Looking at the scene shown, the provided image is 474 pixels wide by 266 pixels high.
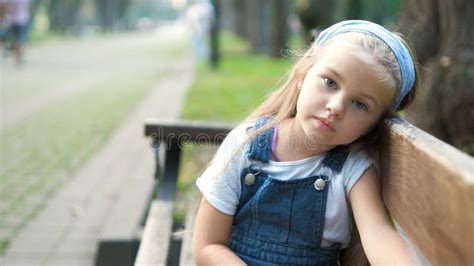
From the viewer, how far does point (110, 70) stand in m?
17.2

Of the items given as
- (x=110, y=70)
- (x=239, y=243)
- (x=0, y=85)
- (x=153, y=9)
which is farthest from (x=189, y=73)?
(x=153, y=9)

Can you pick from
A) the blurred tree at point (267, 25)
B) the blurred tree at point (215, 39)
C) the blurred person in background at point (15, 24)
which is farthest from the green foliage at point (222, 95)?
the blurred person in background at point (15, 24)

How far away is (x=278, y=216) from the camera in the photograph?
1.86m

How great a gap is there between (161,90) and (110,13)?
56513mm

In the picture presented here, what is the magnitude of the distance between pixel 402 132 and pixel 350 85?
0.20m

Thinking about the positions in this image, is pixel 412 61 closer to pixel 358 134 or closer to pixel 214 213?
pixel 358 134

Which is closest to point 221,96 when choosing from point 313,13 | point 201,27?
point 313,13

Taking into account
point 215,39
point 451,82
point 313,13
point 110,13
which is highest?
point 451,82

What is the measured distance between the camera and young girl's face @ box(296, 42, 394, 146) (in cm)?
168

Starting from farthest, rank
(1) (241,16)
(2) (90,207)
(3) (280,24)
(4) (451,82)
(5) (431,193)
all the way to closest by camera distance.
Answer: (1) (241,16)
(3) (280,24)
(2) (90,207)
(4) (451,82)
(5) (431,193)

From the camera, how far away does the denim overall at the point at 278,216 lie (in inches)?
72.6

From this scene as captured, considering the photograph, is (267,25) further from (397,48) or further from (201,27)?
(397,48)

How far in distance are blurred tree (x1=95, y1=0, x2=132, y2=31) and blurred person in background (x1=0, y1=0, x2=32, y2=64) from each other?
48158 mm

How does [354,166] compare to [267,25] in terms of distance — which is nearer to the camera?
[354,166]
